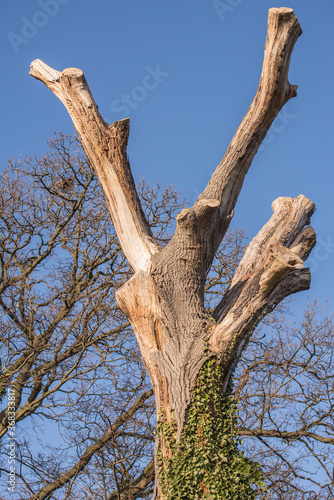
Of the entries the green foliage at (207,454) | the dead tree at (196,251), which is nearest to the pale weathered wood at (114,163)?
the dead tree at (196,251)

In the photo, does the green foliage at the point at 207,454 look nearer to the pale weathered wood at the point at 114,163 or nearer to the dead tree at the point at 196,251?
the dead tree at the point at 196,251

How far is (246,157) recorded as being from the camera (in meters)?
5.88

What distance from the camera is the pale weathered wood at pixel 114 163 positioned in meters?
5.90

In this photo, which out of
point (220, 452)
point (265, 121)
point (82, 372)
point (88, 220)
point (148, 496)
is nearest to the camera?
point (220, 452)

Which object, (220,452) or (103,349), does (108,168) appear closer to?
(220,452)

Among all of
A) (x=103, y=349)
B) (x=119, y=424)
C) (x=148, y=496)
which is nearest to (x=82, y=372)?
(x=103, y=349)

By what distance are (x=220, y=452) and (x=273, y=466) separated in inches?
125

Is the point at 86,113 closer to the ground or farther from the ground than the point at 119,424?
farther from the ground

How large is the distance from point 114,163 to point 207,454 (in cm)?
356

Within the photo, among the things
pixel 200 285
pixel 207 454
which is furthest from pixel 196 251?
pixel 207 454

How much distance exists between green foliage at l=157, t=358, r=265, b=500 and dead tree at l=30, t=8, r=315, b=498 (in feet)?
0.33

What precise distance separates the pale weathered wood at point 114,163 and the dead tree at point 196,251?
0.04 ft

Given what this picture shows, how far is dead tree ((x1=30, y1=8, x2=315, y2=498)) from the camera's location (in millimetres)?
4965

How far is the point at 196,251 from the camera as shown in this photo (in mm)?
5500
